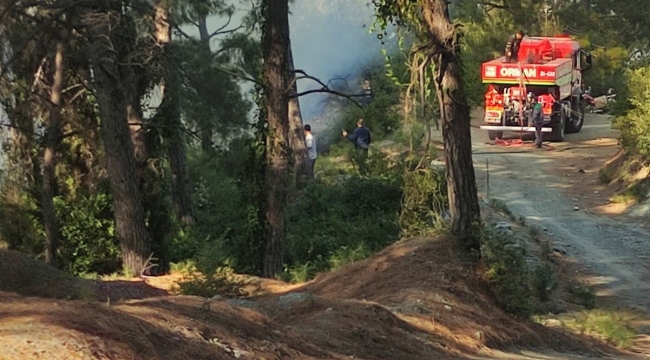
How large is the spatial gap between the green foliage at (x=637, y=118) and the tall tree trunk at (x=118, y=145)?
43.8 ft

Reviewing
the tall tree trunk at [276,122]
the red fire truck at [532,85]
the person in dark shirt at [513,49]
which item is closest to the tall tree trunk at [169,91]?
the tall tree trunk at [276,122]

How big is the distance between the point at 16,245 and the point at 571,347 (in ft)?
38.5

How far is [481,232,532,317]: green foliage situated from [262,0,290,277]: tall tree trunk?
512 cm

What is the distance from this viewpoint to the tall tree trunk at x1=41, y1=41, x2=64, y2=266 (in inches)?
719

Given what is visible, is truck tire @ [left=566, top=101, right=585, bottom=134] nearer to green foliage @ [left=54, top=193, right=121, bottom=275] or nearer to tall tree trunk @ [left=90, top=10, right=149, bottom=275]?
green foliage @ [left=54, top=193, right=121, bottom=275]

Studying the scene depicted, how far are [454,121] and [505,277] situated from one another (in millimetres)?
1954

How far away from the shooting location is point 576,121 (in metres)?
35.7

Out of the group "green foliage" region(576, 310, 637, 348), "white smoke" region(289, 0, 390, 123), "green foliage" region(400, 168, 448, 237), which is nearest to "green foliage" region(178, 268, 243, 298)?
"green foliage" region(400, 168, 448, 237)

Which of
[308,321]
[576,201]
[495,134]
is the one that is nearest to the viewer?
[308,321]

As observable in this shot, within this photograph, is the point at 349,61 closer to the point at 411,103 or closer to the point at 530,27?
the point at 530,27

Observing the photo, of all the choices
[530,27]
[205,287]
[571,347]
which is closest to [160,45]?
[205,287]

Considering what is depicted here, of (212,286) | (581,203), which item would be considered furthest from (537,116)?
(212,286)

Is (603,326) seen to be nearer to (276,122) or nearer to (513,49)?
(276,122)

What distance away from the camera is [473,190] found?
13.0 metres
